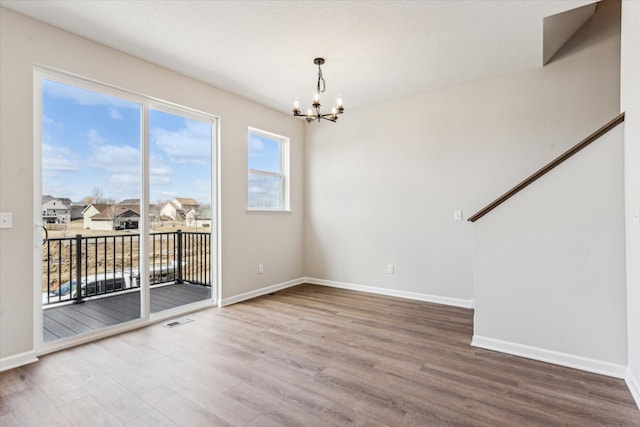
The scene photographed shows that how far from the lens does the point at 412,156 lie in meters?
4.39

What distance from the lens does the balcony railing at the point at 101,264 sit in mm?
2988

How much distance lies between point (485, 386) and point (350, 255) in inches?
115

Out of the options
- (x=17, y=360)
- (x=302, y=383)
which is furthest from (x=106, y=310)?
(x=302, y=383)

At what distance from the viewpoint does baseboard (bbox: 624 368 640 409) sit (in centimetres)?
196

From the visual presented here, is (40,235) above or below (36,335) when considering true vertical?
above

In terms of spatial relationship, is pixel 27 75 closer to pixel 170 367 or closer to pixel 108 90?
pixel 108 90

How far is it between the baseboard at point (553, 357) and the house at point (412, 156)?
0.01m

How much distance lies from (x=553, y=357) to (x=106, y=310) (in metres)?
4.28

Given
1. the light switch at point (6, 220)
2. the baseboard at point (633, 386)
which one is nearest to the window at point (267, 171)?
the light switch at point (6, 220)

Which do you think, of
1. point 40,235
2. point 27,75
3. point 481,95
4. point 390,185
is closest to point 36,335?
point 40,235

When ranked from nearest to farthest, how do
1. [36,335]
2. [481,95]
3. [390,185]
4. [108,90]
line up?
[36,335], [108,90], [481,95], [390,185]

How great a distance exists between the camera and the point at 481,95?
3896 millimetres

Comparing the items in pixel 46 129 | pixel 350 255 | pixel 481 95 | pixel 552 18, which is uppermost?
pixel 552 18

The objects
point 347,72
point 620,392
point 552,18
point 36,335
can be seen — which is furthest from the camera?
point 347,72
